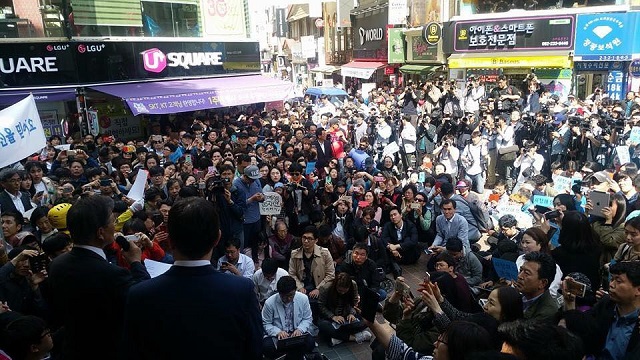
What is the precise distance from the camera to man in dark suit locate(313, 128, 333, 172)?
10.4 m

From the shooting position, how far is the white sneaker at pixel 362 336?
5.71 m

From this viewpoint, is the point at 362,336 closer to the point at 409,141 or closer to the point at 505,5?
the point at 409,141

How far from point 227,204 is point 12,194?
9.17 ft

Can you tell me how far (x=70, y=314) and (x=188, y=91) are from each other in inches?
561

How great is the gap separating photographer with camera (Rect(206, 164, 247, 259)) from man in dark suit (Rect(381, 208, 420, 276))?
2.25m

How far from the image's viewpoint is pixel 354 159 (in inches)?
387

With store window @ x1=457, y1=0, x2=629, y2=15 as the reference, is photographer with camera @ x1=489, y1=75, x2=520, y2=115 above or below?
below

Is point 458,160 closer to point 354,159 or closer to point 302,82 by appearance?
point 354,159

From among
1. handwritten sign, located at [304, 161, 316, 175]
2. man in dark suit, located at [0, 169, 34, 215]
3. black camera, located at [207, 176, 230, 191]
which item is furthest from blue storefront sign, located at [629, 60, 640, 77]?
man in dark suit, located at [0, 169, 34, 215]

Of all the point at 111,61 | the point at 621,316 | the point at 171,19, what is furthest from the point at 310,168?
the point at 171,19

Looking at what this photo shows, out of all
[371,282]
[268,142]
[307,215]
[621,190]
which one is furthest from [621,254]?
[268,142]

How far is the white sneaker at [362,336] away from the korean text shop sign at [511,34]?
17202 mm

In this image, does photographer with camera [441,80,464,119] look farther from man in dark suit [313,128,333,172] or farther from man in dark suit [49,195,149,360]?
man in dark suit [49,195,149,360]

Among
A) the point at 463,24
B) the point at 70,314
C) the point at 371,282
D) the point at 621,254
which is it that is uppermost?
the point at 463,24
